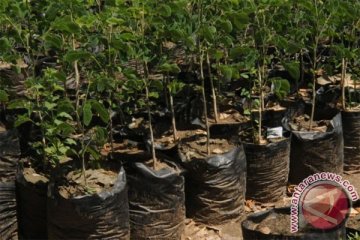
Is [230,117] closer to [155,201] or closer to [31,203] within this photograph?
[155,201]

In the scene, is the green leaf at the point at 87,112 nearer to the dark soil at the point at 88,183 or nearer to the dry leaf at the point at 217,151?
the dark soil at the point at 88,183

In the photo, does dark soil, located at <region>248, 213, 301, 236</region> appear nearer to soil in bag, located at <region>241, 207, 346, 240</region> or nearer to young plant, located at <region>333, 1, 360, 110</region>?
soil in bag, located at <region>241, 207, 346, 240</region>

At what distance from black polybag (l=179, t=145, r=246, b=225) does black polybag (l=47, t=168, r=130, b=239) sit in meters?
0.61

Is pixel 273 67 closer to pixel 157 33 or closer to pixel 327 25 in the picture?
pixel 327 25

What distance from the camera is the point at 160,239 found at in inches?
147

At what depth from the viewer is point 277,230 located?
3176mm

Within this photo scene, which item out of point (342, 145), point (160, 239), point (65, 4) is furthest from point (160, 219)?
point (342, 145)

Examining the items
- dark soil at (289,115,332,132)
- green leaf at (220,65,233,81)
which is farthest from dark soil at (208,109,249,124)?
green leaf at (220,65,233,81)

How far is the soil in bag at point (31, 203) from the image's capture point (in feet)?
12.0

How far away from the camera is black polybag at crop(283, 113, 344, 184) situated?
4.44 meters

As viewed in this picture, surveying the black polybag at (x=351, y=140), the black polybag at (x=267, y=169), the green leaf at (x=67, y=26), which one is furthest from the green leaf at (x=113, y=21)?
the black polybag at (x=351, y=140)

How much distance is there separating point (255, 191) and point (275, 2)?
1.34 meters

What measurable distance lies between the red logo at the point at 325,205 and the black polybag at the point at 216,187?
510mm

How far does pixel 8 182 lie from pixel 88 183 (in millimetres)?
583
